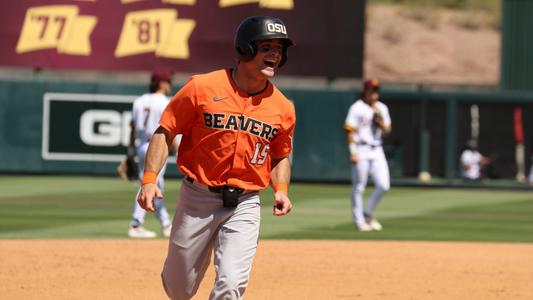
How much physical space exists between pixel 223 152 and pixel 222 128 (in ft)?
0.49

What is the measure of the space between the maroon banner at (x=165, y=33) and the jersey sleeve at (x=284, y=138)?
57.8 ft

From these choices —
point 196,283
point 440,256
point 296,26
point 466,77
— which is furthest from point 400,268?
point 466,77

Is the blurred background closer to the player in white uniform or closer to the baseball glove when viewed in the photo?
the player in white uniform

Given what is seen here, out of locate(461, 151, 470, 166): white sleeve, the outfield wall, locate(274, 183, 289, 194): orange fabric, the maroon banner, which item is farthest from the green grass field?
locate(274, 183, 289, 194): orange fabric

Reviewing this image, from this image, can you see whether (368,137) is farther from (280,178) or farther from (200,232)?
(200,232)

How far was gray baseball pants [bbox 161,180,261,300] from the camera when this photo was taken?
6.99 meters

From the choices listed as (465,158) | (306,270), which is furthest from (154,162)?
(465,158)

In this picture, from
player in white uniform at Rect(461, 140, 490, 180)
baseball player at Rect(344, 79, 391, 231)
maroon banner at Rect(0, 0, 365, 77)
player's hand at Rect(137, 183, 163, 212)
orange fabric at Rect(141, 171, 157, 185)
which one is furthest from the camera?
player in white uniform at Rect(461, 140, 490, 180)

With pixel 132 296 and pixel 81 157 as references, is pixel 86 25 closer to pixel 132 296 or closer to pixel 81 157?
pixel 81 157

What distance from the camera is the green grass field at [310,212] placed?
15055mm

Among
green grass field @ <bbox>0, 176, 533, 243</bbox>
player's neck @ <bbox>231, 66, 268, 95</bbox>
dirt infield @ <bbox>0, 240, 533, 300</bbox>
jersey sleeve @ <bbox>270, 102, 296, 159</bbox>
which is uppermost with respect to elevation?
player's neck @ <bbox>231, 66, 268, 95</bbox>

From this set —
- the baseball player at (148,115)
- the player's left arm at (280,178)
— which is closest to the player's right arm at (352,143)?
the baseball player at (148,115)

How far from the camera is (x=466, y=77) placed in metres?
58.3

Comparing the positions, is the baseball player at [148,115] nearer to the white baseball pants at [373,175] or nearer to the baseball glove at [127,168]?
the baseball glove at [127,168]
